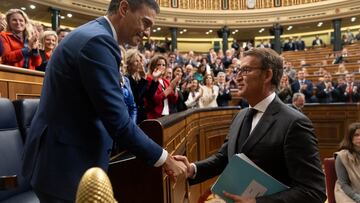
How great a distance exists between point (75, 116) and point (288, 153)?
755 mm

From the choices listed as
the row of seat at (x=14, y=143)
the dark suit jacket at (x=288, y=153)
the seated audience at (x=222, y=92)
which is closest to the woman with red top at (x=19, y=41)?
the row of seat at (x=14, y=143)

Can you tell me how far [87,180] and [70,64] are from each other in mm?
853

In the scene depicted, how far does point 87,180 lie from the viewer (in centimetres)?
36

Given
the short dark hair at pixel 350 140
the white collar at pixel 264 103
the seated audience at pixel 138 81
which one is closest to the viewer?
the white collar at pixel 264 103

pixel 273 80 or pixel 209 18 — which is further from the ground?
pixel 209 18

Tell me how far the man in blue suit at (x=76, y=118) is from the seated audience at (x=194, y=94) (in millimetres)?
3694

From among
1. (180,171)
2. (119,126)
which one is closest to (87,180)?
(119,126)

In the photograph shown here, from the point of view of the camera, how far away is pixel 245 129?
5.08ft

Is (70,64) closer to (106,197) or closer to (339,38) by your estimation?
(106,197)

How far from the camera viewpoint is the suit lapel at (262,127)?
55.9 inches

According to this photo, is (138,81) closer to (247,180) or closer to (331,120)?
(247,180)

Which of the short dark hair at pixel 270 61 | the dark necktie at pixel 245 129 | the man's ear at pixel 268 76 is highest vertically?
the short dark hair at pixel 270 61

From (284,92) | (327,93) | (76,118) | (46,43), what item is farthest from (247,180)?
(327,93)

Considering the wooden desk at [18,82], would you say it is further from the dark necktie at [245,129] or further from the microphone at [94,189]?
the microphone at [94,189]
